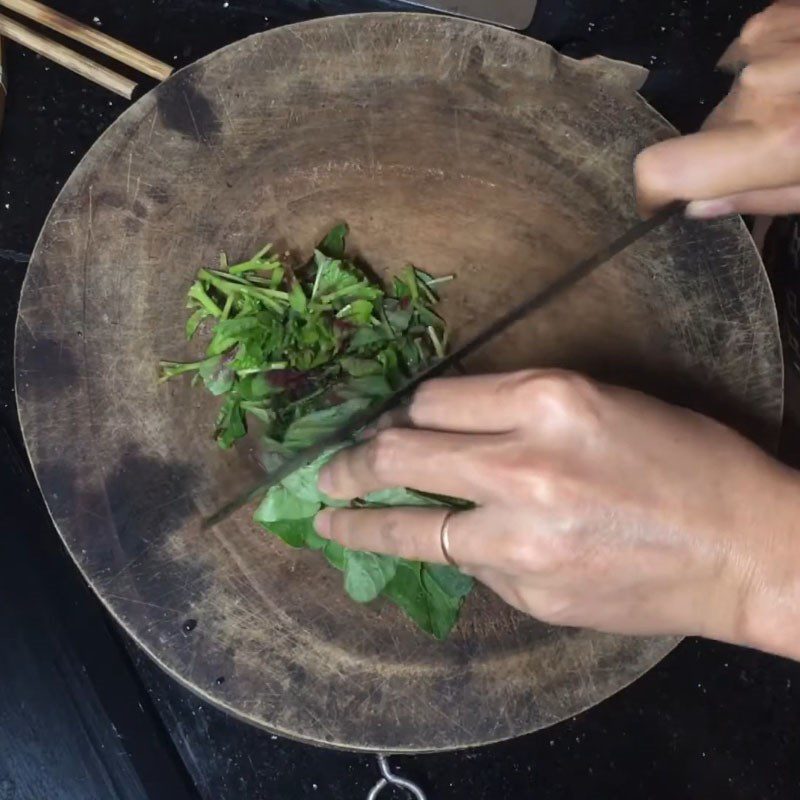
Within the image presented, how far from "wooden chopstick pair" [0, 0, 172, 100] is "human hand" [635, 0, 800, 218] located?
706 mm

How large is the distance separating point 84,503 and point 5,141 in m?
0.58

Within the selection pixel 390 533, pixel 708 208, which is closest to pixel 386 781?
pixel 390 533

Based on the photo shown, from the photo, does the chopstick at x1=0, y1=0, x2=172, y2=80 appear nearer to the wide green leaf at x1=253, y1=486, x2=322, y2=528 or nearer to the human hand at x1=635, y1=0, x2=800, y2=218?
the wide green leaf at x1=253, y1=486, x2=322, y2=528

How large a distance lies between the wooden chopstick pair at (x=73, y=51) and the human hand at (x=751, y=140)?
2.32ft

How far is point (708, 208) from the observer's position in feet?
2.50

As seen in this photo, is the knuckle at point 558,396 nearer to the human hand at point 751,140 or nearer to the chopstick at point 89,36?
the human hand at point 751,140

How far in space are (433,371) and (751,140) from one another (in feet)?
1.36

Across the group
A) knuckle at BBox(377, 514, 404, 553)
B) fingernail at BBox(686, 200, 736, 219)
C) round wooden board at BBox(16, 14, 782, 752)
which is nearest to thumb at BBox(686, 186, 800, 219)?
fingernail at BBox(686, 200, 736, 219)

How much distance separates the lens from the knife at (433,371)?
905 mm

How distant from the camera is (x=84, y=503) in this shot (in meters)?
0.86

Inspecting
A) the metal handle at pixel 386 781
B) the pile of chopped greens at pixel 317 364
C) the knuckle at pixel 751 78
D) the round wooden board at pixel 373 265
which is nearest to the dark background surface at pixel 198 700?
the metal handle at pixel 386 781

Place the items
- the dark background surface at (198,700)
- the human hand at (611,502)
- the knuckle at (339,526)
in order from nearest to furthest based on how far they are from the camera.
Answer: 1. the human hand at (611,502)
2. the knuckle at (339,526)
3. the dark background surface at (198,700)

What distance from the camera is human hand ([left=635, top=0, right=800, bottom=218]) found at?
2.19 feet

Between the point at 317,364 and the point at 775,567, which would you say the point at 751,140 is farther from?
the point at 317,364
